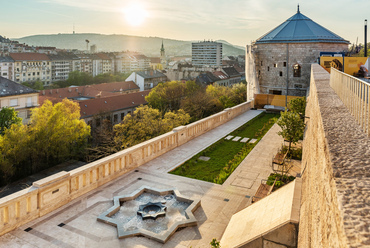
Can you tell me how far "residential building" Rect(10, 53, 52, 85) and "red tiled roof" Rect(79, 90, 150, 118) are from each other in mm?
56951

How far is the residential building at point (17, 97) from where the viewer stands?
47750mm

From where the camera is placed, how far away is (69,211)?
8.64 meters

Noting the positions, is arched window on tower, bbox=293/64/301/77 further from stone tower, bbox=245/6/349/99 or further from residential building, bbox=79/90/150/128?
residential building, bbox=79/90/150/128

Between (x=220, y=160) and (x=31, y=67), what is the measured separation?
10600 centimetres

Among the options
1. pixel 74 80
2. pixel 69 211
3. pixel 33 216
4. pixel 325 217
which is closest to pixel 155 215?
pixel 69 211

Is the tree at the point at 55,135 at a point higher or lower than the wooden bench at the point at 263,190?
lower

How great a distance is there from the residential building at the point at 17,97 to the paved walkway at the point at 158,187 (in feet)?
139

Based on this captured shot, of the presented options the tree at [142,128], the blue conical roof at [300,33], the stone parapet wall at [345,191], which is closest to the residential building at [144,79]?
the blue conical roof at [300,33]

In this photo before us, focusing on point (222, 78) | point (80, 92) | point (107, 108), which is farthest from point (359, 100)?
point (222, 78)

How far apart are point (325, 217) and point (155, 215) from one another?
634 centimetres

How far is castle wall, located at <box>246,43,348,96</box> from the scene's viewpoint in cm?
3250

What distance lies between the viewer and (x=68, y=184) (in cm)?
908

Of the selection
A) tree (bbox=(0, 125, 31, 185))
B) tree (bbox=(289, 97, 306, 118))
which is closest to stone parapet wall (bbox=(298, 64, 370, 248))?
tree (bbox=(289, 97, 306, 118))

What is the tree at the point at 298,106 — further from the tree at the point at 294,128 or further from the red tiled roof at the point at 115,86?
the red tiled roof at the point at 115,86
